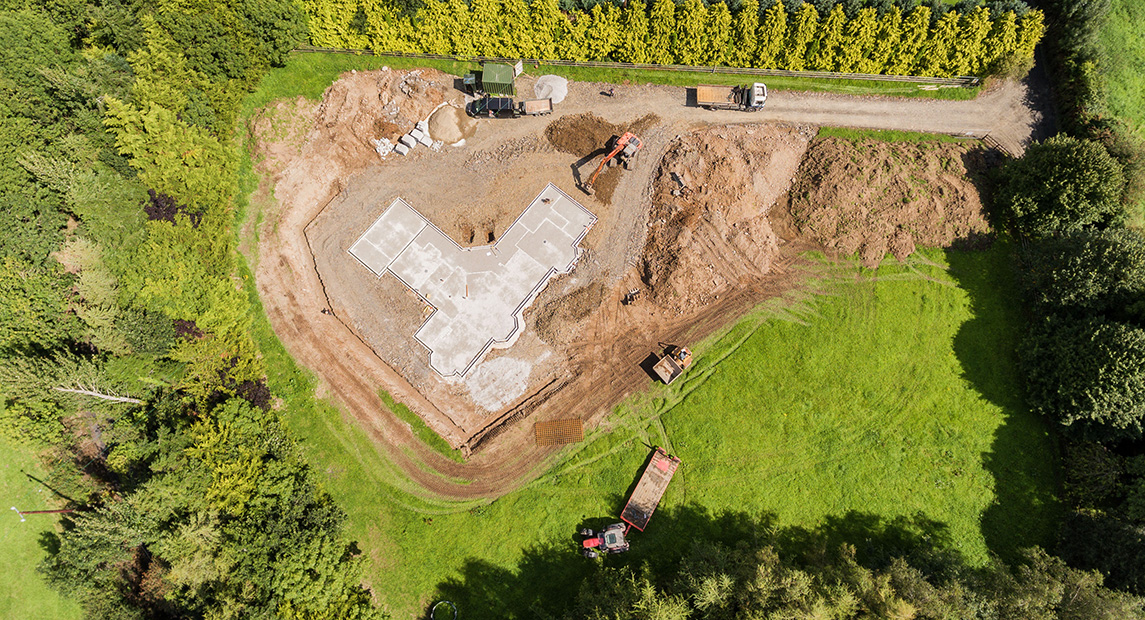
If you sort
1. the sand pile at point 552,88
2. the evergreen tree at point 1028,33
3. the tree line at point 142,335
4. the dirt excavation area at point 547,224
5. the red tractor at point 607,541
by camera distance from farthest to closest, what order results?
the sand pile at point 552,88 < the dirt excavation area at point 547,224 < the evergreen tree at point 1028,33 < the red tractor at point 607,541 < the tree line at point 142,335

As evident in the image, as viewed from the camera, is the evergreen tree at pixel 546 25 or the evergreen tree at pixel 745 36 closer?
the evergreen tree at pixel 745 36

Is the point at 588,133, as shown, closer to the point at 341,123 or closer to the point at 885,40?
the point at 341,123

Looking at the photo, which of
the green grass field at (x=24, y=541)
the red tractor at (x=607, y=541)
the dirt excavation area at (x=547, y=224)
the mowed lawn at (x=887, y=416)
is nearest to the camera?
the red tractor at (x=607, y=541)


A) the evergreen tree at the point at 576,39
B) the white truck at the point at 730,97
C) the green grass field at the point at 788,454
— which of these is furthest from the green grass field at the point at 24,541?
the white truck at the point at 730,97

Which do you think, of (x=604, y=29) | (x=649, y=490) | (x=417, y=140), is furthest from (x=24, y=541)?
(x=604, y=29)

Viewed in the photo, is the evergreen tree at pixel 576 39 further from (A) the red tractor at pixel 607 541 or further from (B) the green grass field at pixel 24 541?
(B) the green grass field at pixel 24 541

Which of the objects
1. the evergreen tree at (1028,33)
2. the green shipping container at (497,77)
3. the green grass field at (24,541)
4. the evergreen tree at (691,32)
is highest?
the evergreen tree at (1028,33)

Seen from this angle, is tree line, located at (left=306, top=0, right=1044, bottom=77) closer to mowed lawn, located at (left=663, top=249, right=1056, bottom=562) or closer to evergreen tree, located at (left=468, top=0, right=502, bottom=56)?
evergreen tree, located at (left=468, top=0, right=502, bottom=56)

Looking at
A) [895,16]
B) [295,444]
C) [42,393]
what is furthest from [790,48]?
[42,393]
